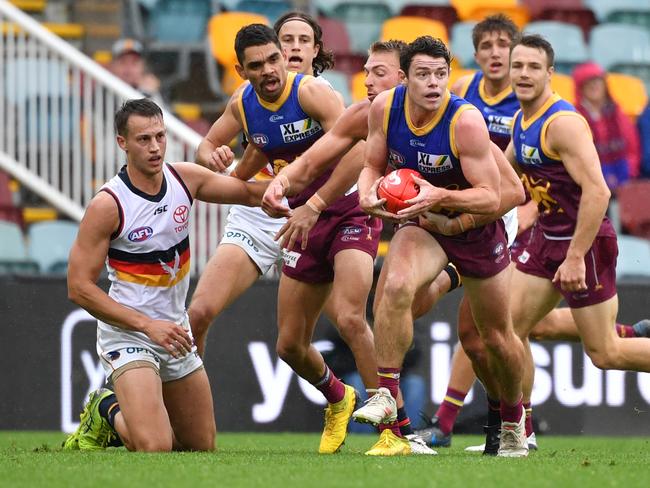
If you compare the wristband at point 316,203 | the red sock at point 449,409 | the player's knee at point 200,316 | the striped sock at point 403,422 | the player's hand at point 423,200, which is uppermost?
the player's hand at point 423,200

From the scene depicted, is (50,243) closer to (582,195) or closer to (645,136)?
(582,195)

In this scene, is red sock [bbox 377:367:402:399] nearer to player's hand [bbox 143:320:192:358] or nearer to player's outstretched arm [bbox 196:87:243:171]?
player's hand [bbox 143:320:192:358]

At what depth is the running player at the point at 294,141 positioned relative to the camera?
302 inches

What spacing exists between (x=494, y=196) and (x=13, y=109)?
20.6 ft

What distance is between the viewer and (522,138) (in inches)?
309

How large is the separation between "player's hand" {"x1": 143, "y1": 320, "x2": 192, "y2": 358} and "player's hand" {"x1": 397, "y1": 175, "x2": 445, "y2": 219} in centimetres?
142

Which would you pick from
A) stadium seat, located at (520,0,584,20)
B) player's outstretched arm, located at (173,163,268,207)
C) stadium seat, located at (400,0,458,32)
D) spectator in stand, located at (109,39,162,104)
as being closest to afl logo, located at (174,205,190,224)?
player's outstretched arm, located at (173,163,268,207)

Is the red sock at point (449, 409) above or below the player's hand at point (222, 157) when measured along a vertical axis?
below

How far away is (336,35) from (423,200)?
7673mm

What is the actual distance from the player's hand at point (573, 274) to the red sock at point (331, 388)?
59.9 inches

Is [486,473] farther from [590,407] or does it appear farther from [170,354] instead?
[590,407]

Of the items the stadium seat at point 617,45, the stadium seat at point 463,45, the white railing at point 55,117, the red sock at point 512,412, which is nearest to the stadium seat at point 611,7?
the stadium seat at point 617,45

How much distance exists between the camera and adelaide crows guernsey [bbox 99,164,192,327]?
729cm

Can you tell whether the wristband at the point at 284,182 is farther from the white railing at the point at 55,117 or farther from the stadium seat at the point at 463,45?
the stadium seat at the point at 463,45
